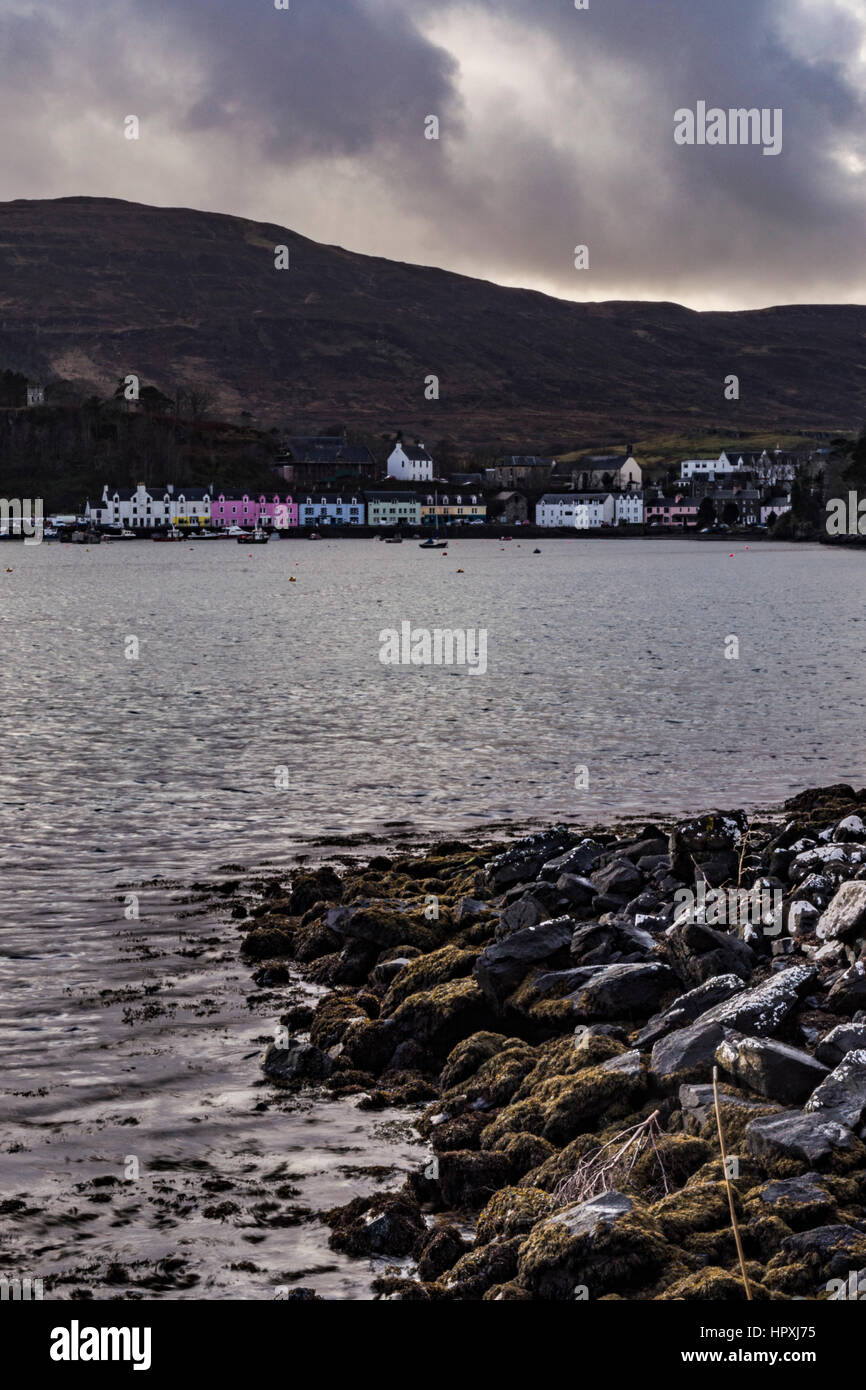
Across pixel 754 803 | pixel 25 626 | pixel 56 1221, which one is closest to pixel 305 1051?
pixel 56 1221

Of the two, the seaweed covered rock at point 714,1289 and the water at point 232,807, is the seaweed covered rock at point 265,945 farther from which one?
the seaweed covered rock at point 714,1289

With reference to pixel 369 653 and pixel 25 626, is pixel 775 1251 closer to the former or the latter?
pixel 369 653

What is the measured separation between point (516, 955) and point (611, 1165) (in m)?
4.79

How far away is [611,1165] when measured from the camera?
10.5 m

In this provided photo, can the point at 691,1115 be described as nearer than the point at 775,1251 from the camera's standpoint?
No

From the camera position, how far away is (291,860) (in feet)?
76.4

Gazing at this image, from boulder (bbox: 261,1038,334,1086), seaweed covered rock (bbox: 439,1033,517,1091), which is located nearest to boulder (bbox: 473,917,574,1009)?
seaweed covered rock (bbox: 439,1033,517,1091)

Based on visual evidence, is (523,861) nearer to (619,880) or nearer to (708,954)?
(619,880)

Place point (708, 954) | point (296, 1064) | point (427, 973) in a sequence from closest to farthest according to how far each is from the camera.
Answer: point (708, 954) < point (296, 1064) < point (427, 973)

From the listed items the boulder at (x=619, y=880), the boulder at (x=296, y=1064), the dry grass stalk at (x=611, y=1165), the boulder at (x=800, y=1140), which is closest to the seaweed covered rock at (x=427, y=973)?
the boulder at (x=296, y=1064)

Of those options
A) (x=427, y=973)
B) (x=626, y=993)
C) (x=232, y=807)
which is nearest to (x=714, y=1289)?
(x=626, y=993)

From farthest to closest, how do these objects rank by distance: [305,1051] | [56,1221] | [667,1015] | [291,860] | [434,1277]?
[291,860] < [305,1051] < [667,1015] < [56,1221] < [434,1277]

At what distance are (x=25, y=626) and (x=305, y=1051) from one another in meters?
72.6

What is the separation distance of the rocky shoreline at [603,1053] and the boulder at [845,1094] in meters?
0.02
